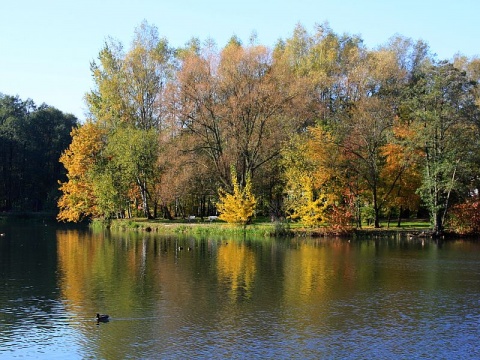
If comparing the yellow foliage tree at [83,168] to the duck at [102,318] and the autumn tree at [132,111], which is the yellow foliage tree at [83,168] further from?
the duck at [102,318]

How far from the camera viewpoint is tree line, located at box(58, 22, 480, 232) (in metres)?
49.2

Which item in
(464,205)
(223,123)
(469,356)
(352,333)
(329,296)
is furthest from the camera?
(223,123)

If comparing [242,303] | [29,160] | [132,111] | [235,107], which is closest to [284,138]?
[235,107]

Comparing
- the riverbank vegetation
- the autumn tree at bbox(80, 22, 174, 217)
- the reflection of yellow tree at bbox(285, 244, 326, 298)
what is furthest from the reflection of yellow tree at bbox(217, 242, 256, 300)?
the autumn tree at bbox(80, 22, 174, 217)

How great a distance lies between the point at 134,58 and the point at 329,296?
44675 millimetres

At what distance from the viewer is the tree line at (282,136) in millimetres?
49219

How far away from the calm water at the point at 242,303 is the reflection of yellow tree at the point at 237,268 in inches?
2.9

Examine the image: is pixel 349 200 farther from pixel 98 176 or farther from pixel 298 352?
pixel 298 352

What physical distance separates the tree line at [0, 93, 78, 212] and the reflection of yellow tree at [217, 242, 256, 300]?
5547cm

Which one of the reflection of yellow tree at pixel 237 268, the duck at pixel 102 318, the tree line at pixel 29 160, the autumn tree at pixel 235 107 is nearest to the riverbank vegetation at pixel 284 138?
the autumn tree at pixel 235 107

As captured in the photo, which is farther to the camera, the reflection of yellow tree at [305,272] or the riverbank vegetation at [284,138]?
the riverbank vegetation at [284,138]

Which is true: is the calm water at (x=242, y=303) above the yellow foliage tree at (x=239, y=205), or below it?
below

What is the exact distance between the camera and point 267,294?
996 inches

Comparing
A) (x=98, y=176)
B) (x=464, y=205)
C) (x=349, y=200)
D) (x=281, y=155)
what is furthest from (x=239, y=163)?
(x=464, y=205)
